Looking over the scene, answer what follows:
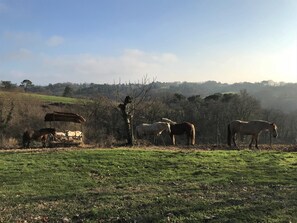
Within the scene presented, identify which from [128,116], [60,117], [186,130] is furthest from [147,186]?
[186,130]

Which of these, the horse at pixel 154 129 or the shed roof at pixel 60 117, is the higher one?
the shed roof at pixel 60 117

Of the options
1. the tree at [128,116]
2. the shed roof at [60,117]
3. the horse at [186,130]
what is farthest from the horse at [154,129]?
the shed roof at [60,117]

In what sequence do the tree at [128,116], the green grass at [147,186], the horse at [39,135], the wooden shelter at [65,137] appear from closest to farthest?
the green grass at [147,186] < the wooden shelter at [65,137] < the tree at [128,116] < the horse at [39,135]

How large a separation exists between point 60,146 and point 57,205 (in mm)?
13649

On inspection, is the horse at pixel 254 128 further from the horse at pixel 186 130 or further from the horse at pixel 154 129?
the horse at pixel 154 129

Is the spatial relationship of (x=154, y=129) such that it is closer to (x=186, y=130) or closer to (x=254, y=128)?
(x=186, y=130)

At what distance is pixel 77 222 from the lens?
788 cm

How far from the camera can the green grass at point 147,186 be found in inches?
333

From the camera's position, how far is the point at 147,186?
12148 millimetres

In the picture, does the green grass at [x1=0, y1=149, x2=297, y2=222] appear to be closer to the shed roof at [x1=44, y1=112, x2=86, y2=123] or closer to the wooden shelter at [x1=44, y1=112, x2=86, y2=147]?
the wooden shelter at [x1=44, y1=112, x2=86, y2=147]

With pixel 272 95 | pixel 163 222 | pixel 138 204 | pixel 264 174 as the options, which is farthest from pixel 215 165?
pixel 272 95

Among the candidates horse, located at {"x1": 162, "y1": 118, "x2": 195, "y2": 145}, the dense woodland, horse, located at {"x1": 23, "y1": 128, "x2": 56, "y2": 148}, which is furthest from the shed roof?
horse, located at {"x1": 162, "y1": 118, "x2": 195, "y2": 145}

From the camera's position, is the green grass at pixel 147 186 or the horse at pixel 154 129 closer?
the green grass at pixel 147 186

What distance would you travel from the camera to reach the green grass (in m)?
8.47
